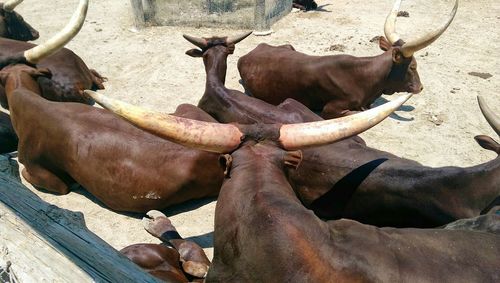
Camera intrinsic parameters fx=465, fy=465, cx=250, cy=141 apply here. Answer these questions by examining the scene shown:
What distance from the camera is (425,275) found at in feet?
8.45

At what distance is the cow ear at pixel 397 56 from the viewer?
602cm

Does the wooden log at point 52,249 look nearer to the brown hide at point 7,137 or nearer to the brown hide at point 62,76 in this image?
the brown hide at point 7,137

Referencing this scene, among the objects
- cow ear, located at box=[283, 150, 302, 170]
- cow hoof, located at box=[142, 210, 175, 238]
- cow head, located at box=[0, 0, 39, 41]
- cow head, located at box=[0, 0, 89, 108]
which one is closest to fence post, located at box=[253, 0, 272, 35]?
cow head, located at box=[0, 0, 89, 108]

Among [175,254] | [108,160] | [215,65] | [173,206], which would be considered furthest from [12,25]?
[175,254]

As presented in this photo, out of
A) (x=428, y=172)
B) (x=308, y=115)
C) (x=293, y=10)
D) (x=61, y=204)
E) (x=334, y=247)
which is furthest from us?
(x=293, y=10)

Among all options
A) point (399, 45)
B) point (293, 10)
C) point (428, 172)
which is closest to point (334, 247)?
point (428, 172)

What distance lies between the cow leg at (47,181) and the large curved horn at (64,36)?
143 centimetres

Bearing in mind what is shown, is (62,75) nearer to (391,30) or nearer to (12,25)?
(12,25)

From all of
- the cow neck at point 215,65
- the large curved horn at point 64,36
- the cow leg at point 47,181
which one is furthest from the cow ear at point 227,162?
the large curved horn at point 64,36

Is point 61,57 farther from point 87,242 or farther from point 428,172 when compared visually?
point 428,172

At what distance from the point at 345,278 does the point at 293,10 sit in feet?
26.3

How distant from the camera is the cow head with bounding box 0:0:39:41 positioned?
7.68m

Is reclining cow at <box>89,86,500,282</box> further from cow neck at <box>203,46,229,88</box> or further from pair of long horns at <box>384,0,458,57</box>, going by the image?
pair of long horns at <box>384,0,458,57</box>

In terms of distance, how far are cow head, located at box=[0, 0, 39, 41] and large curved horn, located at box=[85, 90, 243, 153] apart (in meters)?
6.04
